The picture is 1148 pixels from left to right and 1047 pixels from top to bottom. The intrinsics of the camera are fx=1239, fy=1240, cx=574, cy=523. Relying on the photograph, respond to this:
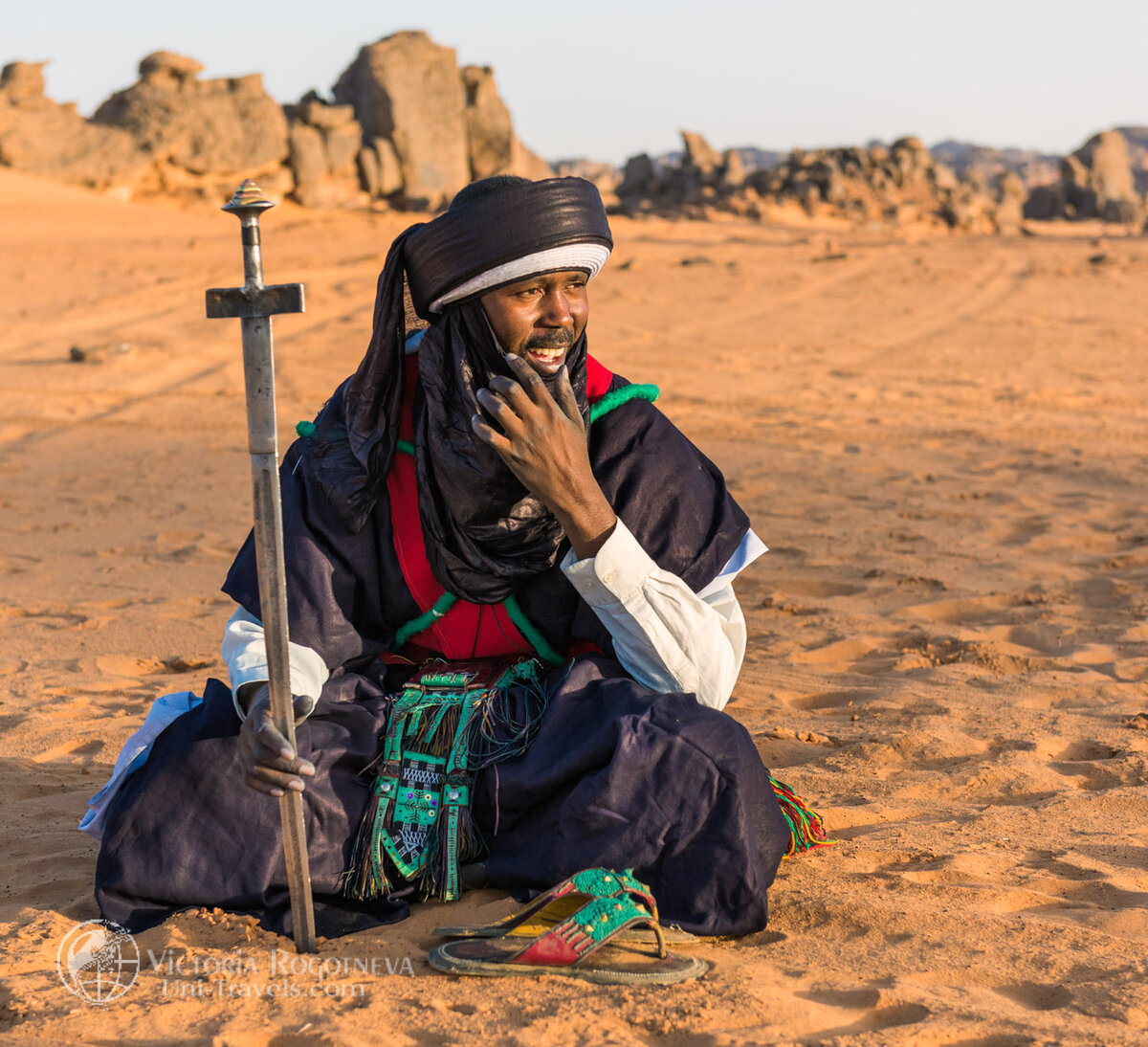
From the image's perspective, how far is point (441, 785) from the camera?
2.57 m

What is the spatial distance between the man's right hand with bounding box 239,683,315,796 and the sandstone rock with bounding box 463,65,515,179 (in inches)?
944

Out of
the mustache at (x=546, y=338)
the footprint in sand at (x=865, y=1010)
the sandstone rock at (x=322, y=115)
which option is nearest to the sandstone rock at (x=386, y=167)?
the sandstone rock at (x=322, y=115)

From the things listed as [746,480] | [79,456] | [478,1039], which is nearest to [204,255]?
[79,456]

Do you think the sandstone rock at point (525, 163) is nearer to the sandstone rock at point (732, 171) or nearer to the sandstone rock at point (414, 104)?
the sandstone rock at point (414, 104)

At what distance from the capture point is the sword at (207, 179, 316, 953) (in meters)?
1.91

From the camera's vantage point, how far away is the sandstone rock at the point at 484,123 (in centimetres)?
2514

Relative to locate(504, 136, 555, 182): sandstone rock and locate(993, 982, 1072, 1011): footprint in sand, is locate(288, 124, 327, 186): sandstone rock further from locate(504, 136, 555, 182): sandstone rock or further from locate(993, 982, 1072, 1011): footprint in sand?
locate(993, 982, 1072, 1011): footprint in sand

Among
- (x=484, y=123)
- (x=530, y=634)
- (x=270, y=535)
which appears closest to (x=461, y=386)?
(x=530, y=634)

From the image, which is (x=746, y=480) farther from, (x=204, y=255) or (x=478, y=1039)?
(x=204, y=255)

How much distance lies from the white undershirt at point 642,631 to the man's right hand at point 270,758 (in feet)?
0.74

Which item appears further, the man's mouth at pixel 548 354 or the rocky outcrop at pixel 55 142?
the rocky outcrop at pixel 55 142

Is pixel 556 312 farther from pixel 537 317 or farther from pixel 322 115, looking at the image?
pixel 322 115

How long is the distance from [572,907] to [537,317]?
1.16m

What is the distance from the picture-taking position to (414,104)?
23.6 metres
